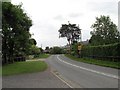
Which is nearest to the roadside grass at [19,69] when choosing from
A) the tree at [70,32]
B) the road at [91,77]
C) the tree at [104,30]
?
the road at [91,77]

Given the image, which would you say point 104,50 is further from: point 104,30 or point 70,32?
point 70,32

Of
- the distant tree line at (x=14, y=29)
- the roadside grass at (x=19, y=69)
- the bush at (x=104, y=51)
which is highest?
the distant tree line at (x=14, y=29)

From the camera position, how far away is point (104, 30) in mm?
95562

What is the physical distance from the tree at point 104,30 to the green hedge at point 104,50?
19219mm

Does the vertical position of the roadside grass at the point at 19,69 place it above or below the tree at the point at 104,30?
below

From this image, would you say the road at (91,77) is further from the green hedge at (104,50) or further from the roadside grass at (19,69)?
the green hedge at (104,50)

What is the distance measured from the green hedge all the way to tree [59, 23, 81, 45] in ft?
212

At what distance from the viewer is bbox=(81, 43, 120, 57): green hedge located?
46231 millimetres

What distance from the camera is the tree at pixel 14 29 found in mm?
40672

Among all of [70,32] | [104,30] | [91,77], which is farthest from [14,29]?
[70,32]

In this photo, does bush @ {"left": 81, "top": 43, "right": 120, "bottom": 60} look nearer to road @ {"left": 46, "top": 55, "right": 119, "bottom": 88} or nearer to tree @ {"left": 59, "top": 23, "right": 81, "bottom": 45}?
road @ {"left": 46, "top": 55, "right": 119, "bottom": 88}

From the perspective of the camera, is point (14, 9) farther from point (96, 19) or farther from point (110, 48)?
point (96, 19)

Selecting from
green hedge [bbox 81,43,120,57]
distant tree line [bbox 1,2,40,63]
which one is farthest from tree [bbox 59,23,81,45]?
distant tree line [bbox 1,2,40,63]

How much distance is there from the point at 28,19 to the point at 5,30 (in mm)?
5979
